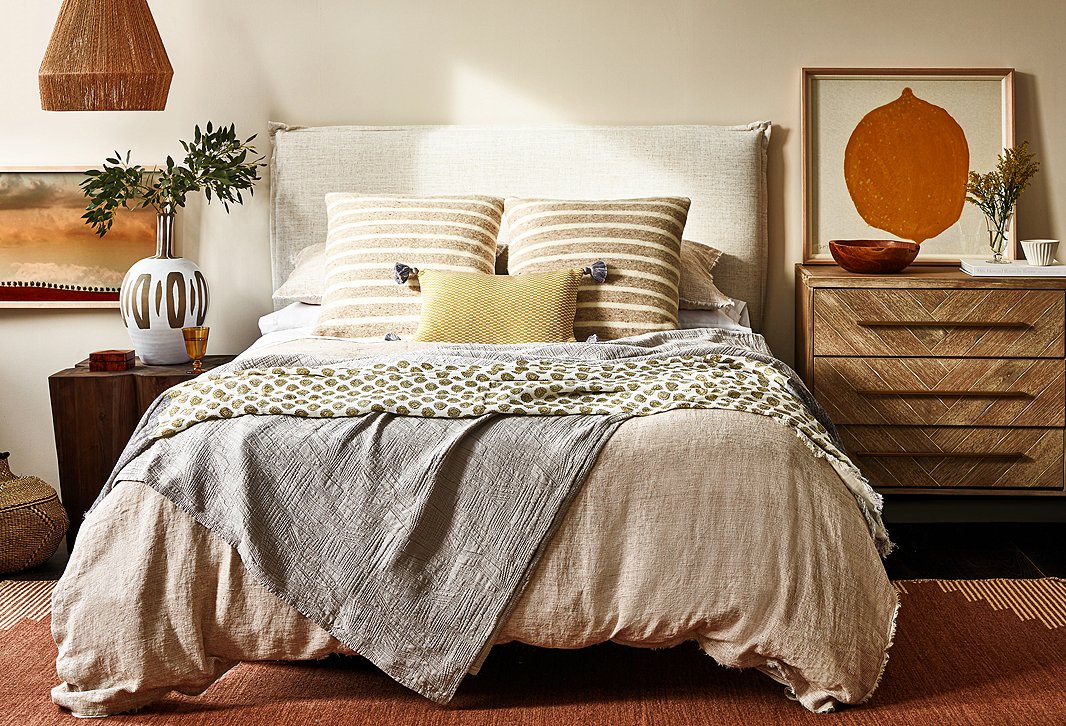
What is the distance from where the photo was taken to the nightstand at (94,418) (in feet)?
10.4

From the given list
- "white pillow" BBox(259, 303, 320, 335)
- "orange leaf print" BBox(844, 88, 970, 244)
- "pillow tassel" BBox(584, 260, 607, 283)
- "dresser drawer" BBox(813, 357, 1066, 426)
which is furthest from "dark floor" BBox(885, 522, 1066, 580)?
"white pillow" BBox(259, 303, 320, 335)

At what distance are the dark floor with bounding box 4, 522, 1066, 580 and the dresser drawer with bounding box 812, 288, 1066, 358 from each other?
605mm

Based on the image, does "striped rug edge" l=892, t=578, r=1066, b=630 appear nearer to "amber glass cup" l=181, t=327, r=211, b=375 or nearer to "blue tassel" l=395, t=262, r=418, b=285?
"blue tassel" l=395, t=262, r=418, b=285

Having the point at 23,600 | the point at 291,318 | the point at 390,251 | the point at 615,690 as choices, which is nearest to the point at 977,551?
the point at 615,690

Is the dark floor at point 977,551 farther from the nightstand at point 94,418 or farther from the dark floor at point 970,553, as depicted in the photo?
the nightstand at point 94,418

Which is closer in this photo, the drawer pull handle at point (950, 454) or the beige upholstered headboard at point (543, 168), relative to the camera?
the drawer pull handle at point (950, 454)

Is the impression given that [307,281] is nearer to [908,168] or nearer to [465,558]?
[465,558]

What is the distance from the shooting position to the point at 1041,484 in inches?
126

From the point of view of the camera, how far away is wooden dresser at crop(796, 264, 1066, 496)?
3154 mm

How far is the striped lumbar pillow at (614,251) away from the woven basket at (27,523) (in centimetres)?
154

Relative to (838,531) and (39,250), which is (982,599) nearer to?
(838,531)

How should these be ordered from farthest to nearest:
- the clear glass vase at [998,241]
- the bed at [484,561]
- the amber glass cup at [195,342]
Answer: the clear glass vase at [998,241] → the amber glass cup at [195,342] → the bed at [484,561]

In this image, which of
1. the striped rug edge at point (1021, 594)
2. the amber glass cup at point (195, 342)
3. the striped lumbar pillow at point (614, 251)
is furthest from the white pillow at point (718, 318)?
the amber glass cup at point (195, 342)

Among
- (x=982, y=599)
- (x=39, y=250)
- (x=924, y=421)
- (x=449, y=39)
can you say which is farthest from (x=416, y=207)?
(x=982, y=599)
